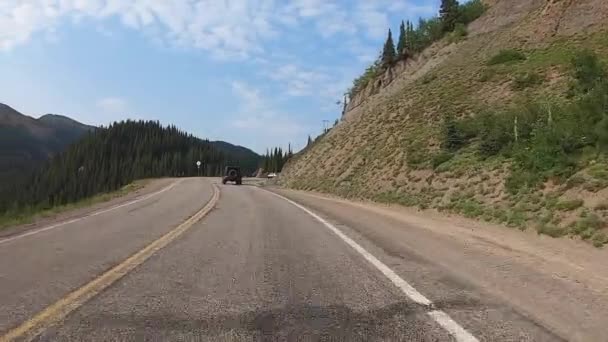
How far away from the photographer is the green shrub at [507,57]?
36344 millimetres

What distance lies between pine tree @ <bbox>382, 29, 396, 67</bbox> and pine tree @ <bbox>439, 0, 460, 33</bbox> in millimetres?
8251

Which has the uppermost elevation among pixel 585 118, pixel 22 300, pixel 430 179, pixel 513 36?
pixel 513 36

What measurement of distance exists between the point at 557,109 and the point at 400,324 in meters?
19.4

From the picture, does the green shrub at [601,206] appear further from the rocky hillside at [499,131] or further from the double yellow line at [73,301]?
the double yellow line at [73,301]

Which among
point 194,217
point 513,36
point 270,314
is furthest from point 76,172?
point 270,314

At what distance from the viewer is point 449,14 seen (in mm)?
58625

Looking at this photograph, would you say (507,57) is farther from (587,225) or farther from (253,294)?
(253,294)

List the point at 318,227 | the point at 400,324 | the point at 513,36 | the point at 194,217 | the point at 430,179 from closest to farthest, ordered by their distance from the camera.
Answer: the point at 400,324
the point at 318,227
the point at 194,217
the point at 430,179
the point at 513,36

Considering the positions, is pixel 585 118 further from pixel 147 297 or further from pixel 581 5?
pixel 581 5

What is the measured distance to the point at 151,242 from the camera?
1114cm

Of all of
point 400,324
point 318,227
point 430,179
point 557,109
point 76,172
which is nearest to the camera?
point 400,324

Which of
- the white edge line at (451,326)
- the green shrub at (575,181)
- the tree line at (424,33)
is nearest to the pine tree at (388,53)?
the tree line at (424,33)

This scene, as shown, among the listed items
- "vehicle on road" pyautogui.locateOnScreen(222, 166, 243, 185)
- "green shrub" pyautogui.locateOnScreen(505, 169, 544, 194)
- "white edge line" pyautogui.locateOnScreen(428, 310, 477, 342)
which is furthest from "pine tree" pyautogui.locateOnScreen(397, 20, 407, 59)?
"white edge line" pyautogui.locateOnScreen(428, 310, 477, 342)

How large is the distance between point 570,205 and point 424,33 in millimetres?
53862
